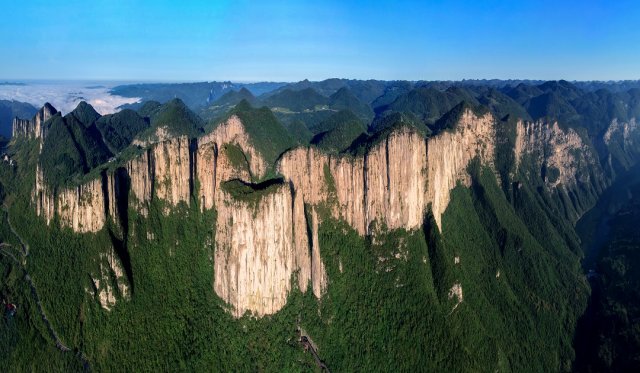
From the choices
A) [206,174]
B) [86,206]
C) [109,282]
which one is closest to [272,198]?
[206,174]

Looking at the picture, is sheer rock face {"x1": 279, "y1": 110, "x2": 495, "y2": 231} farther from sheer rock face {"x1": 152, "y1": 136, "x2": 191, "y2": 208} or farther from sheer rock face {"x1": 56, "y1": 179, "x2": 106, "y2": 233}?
sheer rock face {"x1": 56, "y1": 179, "x2": 106, "y2": 233}

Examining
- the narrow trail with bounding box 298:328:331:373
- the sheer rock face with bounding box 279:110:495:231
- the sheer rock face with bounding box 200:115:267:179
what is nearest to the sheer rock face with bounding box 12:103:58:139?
the sheer rock face with bounding box 200:115:267:179

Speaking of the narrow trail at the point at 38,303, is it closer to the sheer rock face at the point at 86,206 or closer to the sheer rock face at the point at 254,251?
the sheer rock face at the point at 86,206

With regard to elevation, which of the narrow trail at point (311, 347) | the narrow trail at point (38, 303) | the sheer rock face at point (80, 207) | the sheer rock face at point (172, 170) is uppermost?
the sheer rock face at point (172, 170)

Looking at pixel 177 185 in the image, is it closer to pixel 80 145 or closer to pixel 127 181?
pixel 127 181

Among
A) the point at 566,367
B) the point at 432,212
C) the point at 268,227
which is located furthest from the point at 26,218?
the point at 566,367

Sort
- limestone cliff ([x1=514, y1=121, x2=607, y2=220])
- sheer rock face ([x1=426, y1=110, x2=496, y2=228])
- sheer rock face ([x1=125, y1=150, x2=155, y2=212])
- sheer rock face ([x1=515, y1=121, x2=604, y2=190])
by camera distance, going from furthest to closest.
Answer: sheer rock face ([x1=515, y1=121, x2=604, y2=190]) → limestone cliff ([x1=514, y1=121, x2=607, y2=220]) → sheer rock face ([x1=426, y1=110, x2=496, y2=228]) → sheer rock face ([x1=125, y1=150, x2=155, y2=212])

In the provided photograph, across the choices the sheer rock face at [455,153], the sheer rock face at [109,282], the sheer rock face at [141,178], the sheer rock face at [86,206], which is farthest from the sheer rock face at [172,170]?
the sheer rock face at [455,153]

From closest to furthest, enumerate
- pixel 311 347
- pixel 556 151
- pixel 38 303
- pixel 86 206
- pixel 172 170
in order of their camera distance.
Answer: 1. pixel 311 347
2. pixel 38 303
3. pixel 86 206
4. pixel 172 170
5. pixel 556 151

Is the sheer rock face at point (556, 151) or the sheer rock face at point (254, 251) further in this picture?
the sheer rock face at point (556, 151)

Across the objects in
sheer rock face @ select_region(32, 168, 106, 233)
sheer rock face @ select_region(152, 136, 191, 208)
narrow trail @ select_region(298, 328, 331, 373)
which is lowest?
narrow trail @ select_region(298, 328, 331, 373)

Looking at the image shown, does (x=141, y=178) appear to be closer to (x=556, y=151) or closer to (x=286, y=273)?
(x=286, y=273)

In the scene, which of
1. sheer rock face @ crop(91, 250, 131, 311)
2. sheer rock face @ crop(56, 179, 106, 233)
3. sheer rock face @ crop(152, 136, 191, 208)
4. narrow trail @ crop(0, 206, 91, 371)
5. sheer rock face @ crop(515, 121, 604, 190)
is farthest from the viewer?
sheer rock face @ crop(515, 121, 604, 190)
